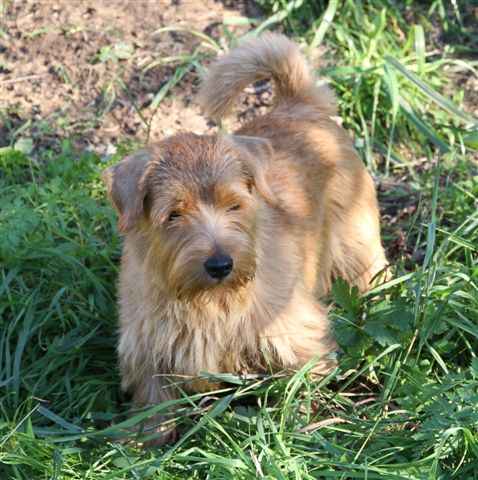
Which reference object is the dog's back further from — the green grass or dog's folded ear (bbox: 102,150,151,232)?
dog's folded ear (bbox: 102,150,151,232)

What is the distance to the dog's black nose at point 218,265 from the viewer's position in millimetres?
3465

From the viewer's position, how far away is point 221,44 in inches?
251

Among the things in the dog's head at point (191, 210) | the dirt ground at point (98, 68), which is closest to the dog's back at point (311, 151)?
the dog's head at point (191, 210)

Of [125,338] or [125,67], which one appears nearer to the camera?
[125,338]

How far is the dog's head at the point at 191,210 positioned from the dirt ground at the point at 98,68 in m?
1.96

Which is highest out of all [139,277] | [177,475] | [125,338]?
[139,277]

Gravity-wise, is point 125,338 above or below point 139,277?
below

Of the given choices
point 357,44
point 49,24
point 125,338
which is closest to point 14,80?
point 49,24

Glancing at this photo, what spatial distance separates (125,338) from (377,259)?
153cm

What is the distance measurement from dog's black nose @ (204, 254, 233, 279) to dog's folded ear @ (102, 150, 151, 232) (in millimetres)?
374

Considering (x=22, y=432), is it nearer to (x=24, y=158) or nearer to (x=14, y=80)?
(x=24, y=158)

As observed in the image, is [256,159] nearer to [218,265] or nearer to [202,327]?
[218,265]

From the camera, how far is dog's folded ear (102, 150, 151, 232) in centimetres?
362

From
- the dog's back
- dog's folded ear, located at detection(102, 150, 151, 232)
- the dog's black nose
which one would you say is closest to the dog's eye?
dog's folded ear, located at detection(102, 150, 151, 232)
